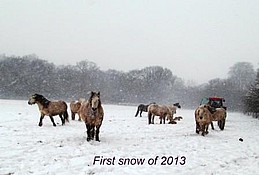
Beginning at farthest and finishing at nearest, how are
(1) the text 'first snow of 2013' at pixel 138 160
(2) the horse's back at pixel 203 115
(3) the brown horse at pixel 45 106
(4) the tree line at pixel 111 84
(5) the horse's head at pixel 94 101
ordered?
(4) the tree line at pixel 111 84 → (3) the brown horse at pixel 45 106 → (2) the horse's back at pixel 203 115 → (5) the horse's head at pixel 94 101 → (1) the text 'first snow of 2013' at pixel 138 160

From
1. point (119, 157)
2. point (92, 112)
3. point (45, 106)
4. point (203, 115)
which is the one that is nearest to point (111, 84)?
point (45, 106)

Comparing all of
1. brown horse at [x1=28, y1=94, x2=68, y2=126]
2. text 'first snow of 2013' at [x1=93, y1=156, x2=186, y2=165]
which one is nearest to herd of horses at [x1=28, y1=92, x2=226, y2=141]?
brown horse at [x1=28, y1=94, x2=68, y2=126]

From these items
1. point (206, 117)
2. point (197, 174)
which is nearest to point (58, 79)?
point (206, 117)

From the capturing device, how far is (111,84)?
348ft

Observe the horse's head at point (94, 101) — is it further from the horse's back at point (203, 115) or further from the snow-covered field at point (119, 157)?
the horse's back at point (203, 115)

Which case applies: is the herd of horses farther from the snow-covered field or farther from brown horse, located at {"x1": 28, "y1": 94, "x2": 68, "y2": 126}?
the snow-covered field

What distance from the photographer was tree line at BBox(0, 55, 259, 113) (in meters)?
85.3

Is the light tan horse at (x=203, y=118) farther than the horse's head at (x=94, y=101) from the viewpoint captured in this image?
Yes

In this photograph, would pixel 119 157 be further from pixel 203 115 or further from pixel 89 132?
pixel 203 115

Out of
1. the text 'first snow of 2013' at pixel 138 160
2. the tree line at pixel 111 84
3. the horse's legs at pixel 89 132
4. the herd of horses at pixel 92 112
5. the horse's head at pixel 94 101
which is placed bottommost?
the text 'first snow of 2013' at pixel 138 160

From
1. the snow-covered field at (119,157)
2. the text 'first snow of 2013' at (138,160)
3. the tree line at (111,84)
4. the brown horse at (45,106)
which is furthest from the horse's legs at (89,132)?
the tree line at (111,84)

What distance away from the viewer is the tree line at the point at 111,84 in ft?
280

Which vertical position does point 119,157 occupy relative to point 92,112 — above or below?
below

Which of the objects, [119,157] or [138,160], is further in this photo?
[119,157]
